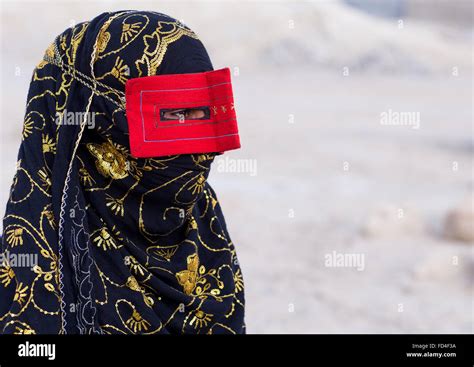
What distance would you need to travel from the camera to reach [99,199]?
1.62 meters

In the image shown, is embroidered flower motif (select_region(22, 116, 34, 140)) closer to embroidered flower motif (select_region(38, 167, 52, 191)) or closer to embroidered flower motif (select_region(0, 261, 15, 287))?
embroidered flower motif (select_region(38, 167, 52, 191))

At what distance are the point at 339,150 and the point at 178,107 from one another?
810cm

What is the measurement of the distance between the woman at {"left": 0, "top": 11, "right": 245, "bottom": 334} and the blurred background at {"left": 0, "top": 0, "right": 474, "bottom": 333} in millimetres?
2883

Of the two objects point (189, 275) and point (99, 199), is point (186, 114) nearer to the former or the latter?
point (99, 199)

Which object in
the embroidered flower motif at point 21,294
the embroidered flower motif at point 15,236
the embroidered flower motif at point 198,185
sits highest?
the embroidered flower motif at point 198,185

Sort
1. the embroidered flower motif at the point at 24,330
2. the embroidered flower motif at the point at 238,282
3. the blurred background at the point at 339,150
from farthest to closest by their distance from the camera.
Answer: the blurred background at the point at 339,150, the embroidered flower motif at the point at 238,282, the embroidered flower motif at the point at 24,330

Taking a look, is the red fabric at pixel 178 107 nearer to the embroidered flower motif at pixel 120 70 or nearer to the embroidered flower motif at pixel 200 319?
the embroidered flower motif at pixel 120 70

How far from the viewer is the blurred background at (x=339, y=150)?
5.07 metres

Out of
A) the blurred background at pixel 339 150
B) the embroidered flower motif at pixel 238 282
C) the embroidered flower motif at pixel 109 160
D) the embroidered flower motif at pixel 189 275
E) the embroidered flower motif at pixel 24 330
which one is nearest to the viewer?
the embroidered flower motif at pixel 24 330

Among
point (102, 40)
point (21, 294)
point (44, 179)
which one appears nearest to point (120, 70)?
point (102, 40)

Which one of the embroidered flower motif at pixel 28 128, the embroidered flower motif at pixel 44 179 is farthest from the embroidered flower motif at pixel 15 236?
the embroidered flower motif at pixel 28 128

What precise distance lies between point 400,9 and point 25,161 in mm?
16422

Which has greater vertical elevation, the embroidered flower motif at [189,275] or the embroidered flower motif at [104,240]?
the embroidered flower motif at [104,240]

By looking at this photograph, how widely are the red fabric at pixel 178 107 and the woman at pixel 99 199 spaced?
0.03 m
